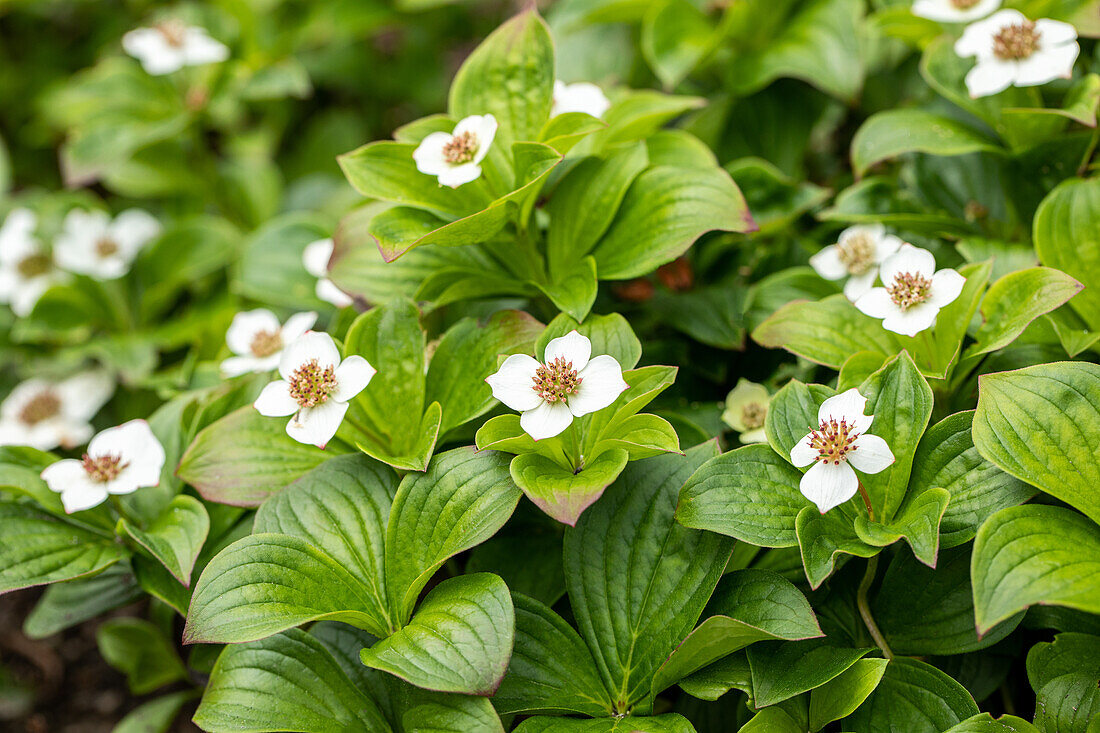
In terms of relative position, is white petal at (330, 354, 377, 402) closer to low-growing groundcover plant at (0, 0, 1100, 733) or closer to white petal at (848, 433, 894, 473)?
Result: low-growing groundcover plant at (0, 0, 1100, 733)

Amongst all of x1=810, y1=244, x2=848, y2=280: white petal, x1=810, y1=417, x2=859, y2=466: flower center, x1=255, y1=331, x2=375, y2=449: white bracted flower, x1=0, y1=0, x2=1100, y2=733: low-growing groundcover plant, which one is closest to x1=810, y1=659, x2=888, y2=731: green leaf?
x1=0, y1=0, x2=1100, y2=733: low-growing groundcover plant

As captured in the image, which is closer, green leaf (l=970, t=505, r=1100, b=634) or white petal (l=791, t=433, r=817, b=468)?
green leaf (l=970, t=505, r=1100, b=634)

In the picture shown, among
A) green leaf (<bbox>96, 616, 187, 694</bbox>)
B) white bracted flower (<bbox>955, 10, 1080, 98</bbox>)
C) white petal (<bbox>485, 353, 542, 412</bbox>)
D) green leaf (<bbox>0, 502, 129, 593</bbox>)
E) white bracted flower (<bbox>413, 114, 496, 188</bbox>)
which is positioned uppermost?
white bracted flower (<bbox>955, 10, 1080, 98</bbox>)

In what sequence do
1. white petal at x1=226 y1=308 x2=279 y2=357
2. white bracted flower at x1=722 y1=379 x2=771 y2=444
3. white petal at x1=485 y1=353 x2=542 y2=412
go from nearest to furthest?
white petal at x1=485 y1=353 x2=542 y2=412
white bracted flower at x1=722 y1=379 x2=771 y2=444
white petal at x1=226 y1=308 x2=279 y2=357

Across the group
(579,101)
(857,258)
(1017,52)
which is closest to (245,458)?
(579,101)

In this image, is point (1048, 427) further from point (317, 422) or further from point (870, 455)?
point (317, 422)

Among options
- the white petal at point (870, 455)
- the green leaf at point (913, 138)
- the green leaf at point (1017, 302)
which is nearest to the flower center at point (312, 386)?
the white petal at point (870, 455)
